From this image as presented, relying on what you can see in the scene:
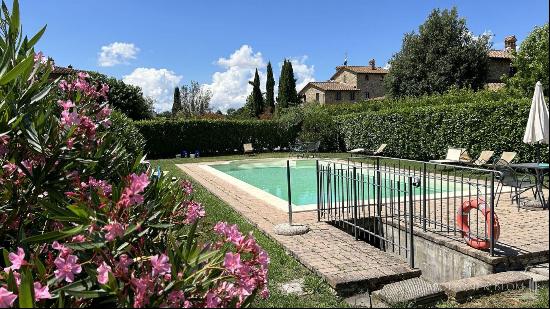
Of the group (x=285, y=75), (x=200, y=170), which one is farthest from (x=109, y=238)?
(x=285, y=75)

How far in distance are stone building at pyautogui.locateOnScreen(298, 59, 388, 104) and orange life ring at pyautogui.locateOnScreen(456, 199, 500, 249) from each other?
4934 centimetres

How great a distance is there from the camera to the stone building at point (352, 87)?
54781 mm

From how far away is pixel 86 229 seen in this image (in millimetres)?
2168

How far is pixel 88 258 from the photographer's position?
227 cm

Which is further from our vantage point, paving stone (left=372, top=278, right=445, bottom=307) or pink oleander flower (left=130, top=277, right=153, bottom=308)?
paving stone (left=372, top=278, right=445, bottom=307)

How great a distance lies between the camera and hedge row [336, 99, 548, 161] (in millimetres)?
13250

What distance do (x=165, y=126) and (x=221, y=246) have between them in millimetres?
23215

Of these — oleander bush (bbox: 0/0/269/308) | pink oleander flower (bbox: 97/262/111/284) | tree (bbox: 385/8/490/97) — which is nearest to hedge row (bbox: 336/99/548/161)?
oleander bush (bbox: 0/0/269/308)

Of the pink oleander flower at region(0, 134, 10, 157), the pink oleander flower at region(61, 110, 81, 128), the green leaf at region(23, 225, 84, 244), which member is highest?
the pink oleander flower at region(61, 110, 81, 128)

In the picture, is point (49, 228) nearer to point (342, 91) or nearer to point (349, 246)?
point (349, 246)

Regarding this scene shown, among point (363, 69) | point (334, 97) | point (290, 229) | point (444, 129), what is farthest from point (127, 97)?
point (363, 69)

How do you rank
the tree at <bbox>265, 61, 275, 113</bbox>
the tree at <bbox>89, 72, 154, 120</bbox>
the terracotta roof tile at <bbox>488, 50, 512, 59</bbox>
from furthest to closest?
the tree at <bbox>265, 61, 275, 113</bbox>
the terracotta roof tile at <bbox>488, 50, 512, 59</bbox>
the tree at <bbox>89, 72, 154, 120</bbox>

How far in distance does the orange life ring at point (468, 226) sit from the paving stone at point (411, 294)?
4.43ft

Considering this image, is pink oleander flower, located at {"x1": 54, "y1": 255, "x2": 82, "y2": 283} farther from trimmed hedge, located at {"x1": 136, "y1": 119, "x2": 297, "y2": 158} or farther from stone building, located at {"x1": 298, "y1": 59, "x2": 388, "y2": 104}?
stone building, located at {"x1": 298, "y1": 59, "x2": 388, "y2": 104}
